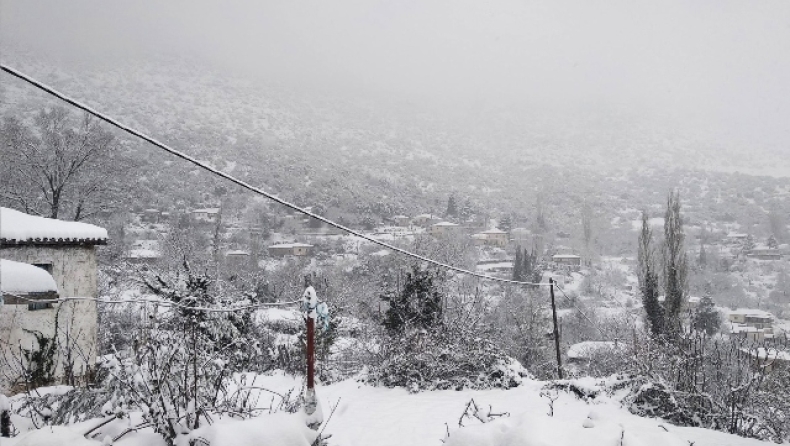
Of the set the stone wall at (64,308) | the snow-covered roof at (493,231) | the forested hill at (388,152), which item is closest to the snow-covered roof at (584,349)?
the stone wall at (64,308)

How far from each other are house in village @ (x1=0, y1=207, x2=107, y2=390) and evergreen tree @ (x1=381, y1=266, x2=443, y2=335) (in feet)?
20.7

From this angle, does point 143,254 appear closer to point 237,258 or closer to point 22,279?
point 237,258

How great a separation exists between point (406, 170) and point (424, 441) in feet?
288

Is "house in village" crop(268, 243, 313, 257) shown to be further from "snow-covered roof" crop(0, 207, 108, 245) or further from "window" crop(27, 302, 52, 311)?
"window" crop(27, 302, 52, 311)

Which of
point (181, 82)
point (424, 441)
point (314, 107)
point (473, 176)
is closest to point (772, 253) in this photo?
point (473, 176)

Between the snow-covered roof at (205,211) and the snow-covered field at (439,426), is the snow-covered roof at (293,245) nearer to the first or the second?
the snow-covered roof at (205,211)

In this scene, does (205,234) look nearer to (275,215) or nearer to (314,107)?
(275,215)

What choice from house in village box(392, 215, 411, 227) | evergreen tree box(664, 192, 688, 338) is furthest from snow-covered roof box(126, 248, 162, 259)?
house in village box(392, 215, 411, 227)

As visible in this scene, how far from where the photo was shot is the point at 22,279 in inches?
208

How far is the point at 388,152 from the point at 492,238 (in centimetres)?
5496

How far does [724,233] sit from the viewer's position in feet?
224

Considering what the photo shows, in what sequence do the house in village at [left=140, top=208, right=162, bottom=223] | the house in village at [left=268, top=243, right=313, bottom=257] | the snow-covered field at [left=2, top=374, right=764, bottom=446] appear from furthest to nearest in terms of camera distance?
1. the house in village at [left=268, top=243, right=313, bottom=257]
2. the house in village at [left=140, top=208, right=162, bottom=223]
3. the snow-covered field at [left=2, top=374, right=764, bottom=446]

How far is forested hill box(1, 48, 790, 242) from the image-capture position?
6462 cm

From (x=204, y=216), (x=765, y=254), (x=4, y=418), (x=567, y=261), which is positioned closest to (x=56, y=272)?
(x=4, y=418)
